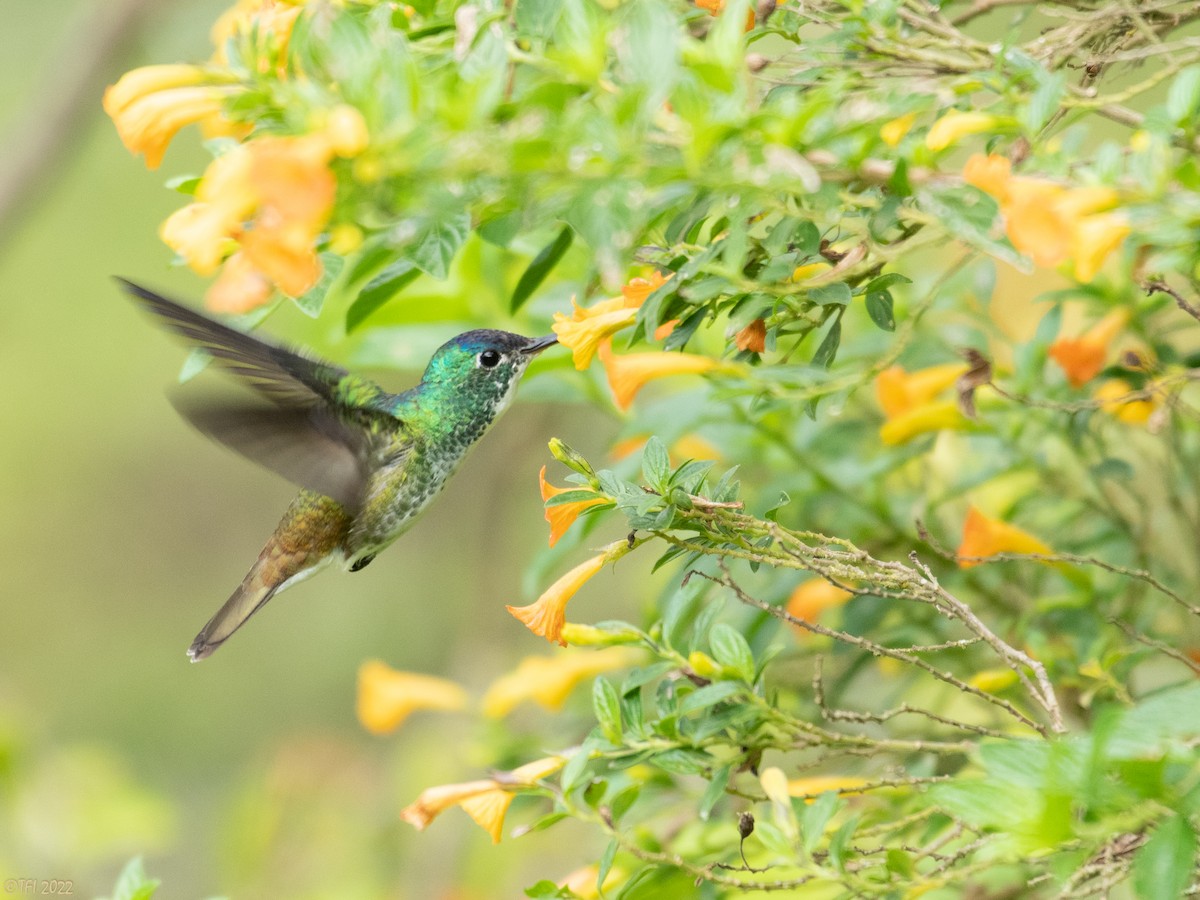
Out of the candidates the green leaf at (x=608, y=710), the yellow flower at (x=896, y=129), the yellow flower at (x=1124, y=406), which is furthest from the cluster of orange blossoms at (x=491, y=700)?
the yellow flower at (x=1124, y=406)

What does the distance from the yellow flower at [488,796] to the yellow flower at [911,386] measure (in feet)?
2.29

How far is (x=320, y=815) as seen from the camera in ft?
11.0

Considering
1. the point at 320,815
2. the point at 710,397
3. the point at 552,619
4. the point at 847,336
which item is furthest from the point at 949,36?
the point at 320,815

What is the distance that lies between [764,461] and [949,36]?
829 millimetres

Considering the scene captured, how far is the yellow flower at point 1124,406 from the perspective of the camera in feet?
5.09

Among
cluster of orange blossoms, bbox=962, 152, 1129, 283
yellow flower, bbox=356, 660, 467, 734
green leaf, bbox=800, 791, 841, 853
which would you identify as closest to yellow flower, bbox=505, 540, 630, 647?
green leaf, bbox=800, 791, 841, 853

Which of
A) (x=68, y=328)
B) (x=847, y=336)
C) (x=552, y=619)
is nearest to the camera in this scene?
(x=552, y=619)

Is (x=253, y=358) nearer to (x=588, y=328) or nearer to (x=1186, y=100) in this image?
(x=588, y=328)

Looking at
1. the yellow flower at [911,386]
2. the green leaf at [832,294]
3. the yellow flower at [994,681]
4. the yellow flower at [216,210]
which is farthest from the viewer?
the yellow flower at [911,386]

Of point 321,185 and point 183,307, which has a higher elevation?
point 321,185

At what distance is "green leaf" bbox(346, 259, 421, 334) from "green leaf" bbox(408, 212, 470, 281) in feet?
0.62

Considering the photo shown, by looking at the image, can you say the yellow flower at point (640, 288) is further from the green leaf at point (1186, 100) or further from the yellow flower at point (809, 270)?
the green leaf at point (1186, 100)

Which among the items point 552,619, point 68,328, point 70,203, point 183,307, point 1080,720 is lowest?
point 68,328

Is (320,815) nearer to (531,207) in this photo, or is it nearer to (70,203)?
(531,207)
